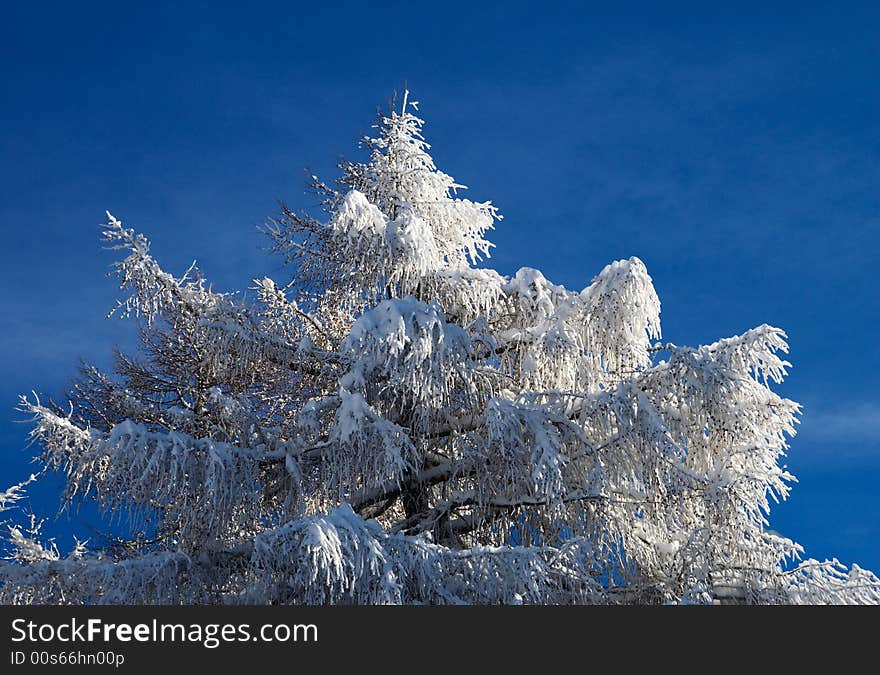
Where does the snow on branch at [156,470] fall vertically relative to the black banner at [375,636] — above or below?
above

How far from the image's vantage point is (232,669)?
6141 millimetres

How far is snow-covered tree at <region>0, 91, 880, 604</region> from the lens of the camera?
26.0 feet

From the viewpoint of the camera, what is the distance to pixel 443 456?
10.9m

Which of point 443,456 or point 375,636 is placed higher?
point 443,456

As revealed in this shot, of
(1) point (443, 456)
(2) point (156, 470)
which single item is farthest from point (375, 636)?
(1) point (443, 456)

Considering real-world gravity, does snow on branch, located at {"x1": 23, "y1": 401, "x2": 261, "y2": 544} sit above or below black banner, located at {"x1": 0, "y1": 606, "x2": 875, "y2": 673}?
above

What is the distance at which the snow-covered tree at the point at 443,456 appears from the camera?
7938 mm

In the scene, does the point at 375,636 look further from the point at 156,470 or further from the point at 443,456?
the point at 443,456

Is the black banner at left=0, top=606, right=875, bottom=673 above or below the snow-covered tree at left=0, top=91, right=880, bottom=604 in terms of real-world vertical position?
below

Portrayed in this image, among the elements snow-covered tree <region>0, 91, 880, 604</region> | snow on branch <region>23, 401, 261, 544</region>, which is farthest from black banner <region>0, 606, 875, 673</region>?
snow on branch <region>23, 401, 261, 544</region>

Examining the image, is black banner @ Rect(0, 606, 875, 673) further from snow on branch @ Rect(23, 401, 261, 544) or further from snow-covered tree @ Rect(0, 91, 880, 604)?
snow on branch @ Rect(23, 401, 261, 544)

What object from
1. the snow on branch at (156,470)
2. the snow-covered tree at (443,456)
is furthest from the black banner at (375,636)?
the snow on branch at (156,470)

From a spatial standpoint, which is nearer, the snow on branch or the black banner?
the black banner

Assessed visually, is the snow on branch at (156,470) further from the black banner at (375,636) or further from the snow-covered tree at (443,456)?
the black banner at (375,636)
